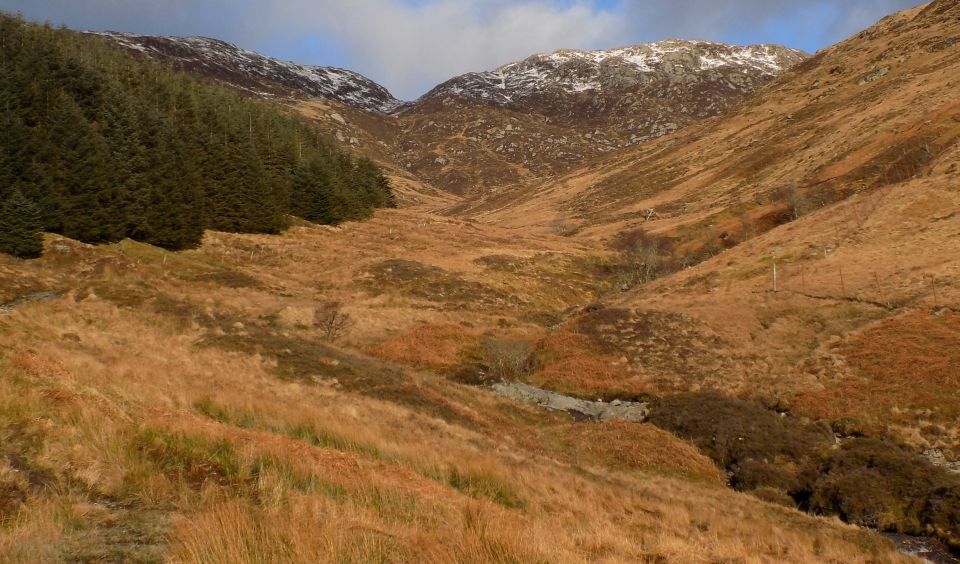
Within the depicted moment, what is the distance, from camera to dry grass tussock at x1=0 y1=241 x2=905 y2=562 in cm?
476

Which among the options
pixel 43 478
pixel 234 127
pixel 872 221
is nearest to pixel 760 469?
pixel 43 478

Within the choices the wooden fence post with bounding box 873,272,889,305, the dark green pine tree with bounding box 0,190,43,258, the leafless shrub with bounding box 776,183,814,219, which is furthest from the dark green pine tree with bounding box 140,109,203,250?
the leafless shrub with bounding box 776,183,814,219

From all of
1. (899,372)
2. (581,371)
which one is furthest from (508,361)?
(899,372)

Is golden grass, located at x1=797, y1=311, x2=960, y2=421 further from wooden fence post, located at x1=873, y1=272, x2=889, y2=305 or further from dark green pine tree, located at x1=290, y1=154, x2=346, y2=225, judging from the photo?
dark green pine tree, located at x1=290, y1=154, x2=346, y2=225

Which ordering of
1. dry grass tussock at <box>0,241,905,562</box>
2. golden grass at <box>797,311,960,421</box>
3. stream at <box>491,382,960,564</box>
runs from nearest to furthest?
dry grass tussock at <box>0,241,905,562</box>
golden grass at <box>797,311,960,421</box>
stream at <box>491,382,960,564</box>

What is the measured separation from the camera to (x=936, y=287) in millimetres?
33031

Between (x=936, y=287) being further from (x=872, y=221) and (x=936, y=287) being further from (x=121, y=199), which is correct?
(x=121, y=199)

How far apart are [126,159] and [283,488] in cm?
5505

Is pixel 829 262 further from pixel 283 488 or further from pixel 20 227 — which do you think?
pixel 20 227

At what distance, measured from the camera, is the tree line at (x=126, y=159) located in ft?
130

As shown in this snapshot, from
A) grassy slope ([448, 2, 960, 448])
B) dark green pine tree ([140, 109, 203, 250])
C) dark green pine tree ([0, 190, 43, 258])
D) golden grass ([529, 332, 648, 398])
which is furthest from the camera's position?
dark green pine tree ([140, 109, 203, 250])

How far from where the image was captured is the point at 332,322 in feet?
127

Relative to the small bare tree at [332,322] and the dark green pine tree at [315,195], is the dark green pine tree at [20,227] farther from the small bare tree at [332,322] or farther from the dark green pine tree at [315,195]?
the dark green pine tree at [315,195]

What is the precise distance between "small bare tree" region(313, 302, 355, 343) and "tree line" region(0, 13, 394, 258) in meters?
20.2
